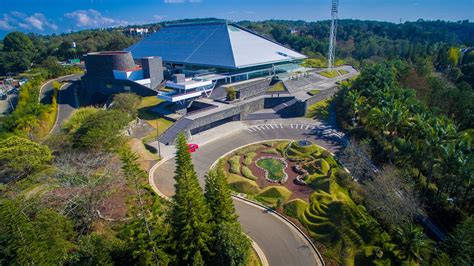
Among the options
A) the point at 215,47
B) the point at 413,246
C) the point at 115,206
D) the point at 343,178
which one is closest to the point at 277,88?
the point at 215,47

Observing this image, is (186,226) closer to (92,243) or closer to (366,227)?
(92,243)

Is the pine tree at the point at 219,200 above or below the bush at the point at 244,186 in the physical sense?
above

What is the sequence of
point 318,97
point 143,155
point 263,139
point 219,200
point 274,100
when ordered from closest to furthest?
point 219,200, point 143,155, point 263,139, point 274,100, point 318,97

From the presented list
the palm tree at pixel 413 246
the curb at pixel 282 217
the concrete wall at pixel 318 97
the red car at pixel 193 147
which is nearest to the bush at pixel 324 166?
the curb at pixel 282 217

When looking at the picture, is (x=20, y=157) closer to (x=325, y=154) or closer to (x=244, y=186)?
(x=244, y=186)

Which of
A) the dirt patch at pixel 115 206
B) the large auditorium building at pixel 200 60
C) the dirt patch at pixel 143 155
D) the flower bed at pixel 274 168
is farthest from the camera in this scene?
the large auditorium building at pixel 200 60

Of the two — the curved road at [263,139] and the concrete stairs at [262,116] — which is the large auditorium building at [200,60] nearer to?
the concrete stairs at [262,116]
